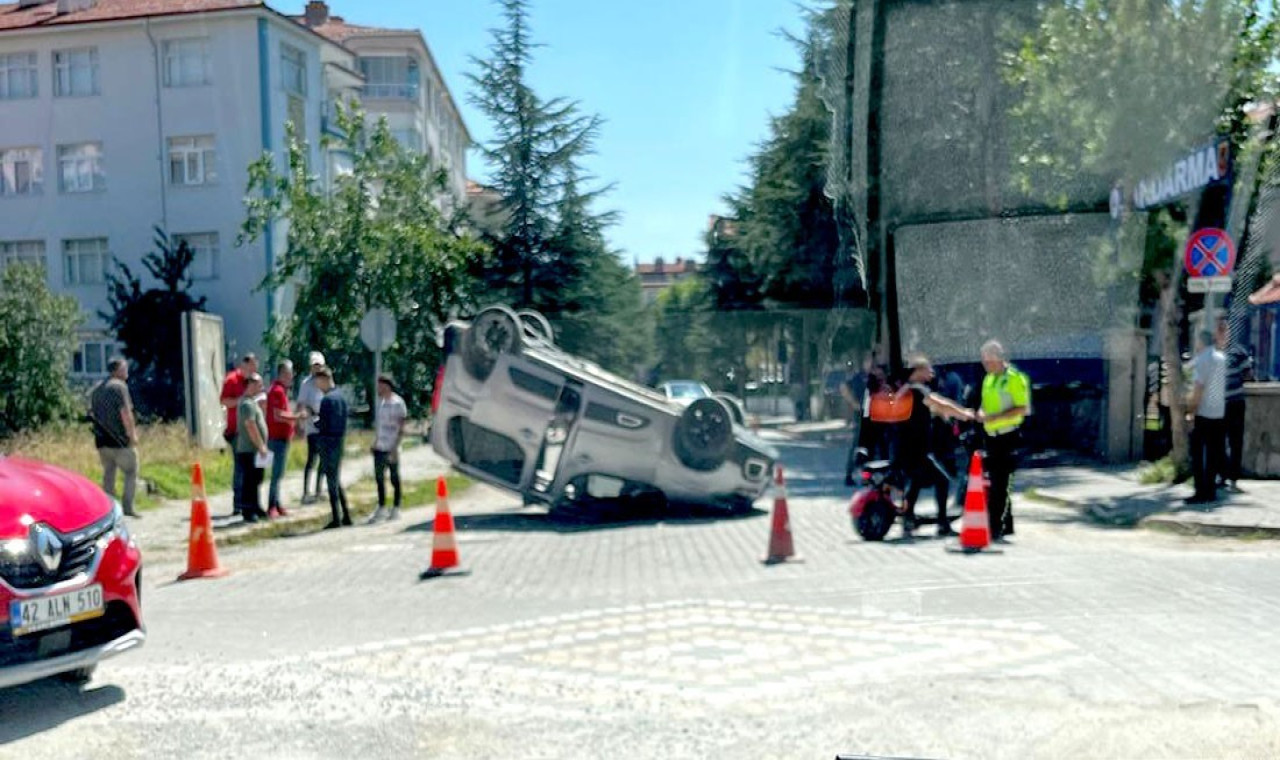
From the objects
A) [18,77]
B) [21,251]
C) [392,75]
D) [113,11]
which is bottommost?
[21,251]

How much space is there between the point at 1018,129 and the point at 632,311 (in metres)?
17.9

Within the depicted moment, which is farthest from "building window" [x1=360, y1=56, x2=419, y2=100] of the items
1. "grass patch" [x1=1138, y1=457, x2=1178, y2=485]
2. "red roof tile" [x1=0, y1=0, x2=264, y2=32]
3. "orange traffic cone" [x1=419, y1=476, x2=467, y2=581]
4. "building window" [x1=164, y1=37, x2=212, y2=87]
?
"orange traffic cone" [x1=419, y1=476, x2=467, y2=581]

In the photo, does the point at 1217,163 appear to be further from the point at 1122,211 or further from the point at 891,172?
the point at 891,172

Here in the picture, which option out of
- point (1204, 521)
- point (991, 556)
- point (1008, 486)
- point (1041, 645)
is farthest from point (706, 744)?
point (1204, 521)

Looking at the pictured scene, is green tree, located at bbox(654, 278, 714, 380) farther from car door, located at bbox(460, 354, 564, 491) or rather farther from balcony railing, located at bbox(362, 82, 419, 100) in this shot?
balcony railing, located at bbox(362, 82, 419, 100)

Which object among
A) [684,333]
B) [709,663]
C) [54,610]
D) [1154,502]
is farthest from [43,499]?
[684,333]

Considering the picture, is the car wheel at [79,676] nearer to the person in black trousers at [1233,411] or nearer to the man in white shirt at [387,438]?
the man in white shirt at [387,438]

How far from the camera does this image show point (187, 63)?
42219mm

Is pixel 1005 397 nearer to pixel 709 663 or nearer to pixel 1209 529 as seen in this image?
pixel 1209 529

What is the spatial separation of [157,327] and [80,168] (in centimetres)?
672

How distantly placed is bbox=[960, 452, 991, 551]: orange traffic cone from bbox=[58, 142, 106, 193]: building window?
3793 cm

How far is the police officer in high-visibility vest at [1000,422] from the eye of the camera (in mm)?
11922

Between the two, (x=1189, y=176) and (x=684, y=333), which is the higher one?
(x=1189, y=176)

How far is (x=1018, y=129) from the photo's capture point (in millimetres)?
19500
